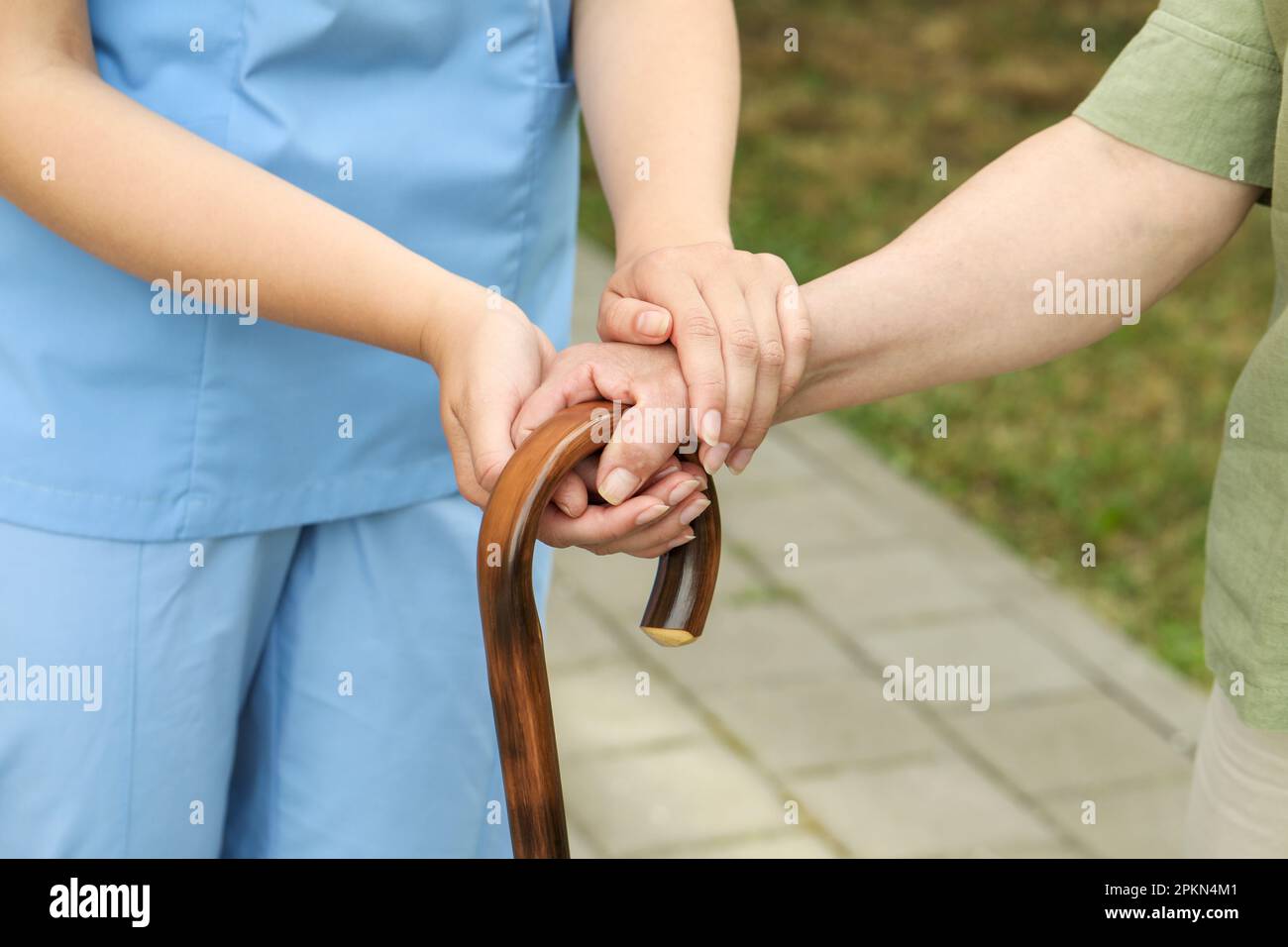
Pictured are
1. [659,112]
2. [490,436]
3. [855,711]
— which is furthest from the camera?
[855,711]

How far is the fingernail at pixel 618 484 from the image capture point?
1.23 metres

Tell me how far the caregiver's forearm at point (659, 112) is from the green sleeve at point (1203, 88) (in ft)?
1.09

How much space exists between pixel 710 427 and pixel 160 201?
44cm

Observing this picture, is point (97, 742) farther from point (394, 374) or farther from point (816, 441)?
point (816, 441)

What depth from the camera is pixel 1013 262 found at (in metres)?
1.46

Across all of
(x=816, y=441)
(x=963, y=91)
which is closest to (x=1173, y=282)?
(x=816, y=441)

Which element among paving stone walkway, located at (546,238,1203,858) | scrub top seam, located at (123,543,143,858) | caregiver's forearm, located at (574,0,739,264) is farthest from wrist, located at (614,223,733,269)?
paving stone walkway, located at (546,238,1203,858)

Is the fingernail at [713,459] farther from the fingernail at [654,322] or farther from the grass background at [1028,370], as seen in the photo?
the grass background at [1028,370]

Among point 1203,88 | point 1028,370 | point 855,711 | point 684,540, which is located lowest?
point 855,711

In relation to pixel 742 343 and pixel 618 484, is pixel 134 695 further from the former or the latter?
pixel 742 343

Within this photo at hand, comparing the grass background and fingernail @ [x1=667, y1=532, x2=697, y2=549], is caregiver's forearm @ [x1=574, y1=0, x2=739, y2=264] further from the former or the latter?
the grass background

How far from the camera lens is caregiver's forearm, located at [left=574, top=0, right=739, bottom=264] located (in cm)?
142

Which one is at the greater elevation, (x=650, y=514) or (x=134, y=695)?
(x=650, y=514)

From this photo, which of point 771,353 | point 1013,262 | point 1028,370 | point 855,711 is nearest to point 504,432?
point 771,353
